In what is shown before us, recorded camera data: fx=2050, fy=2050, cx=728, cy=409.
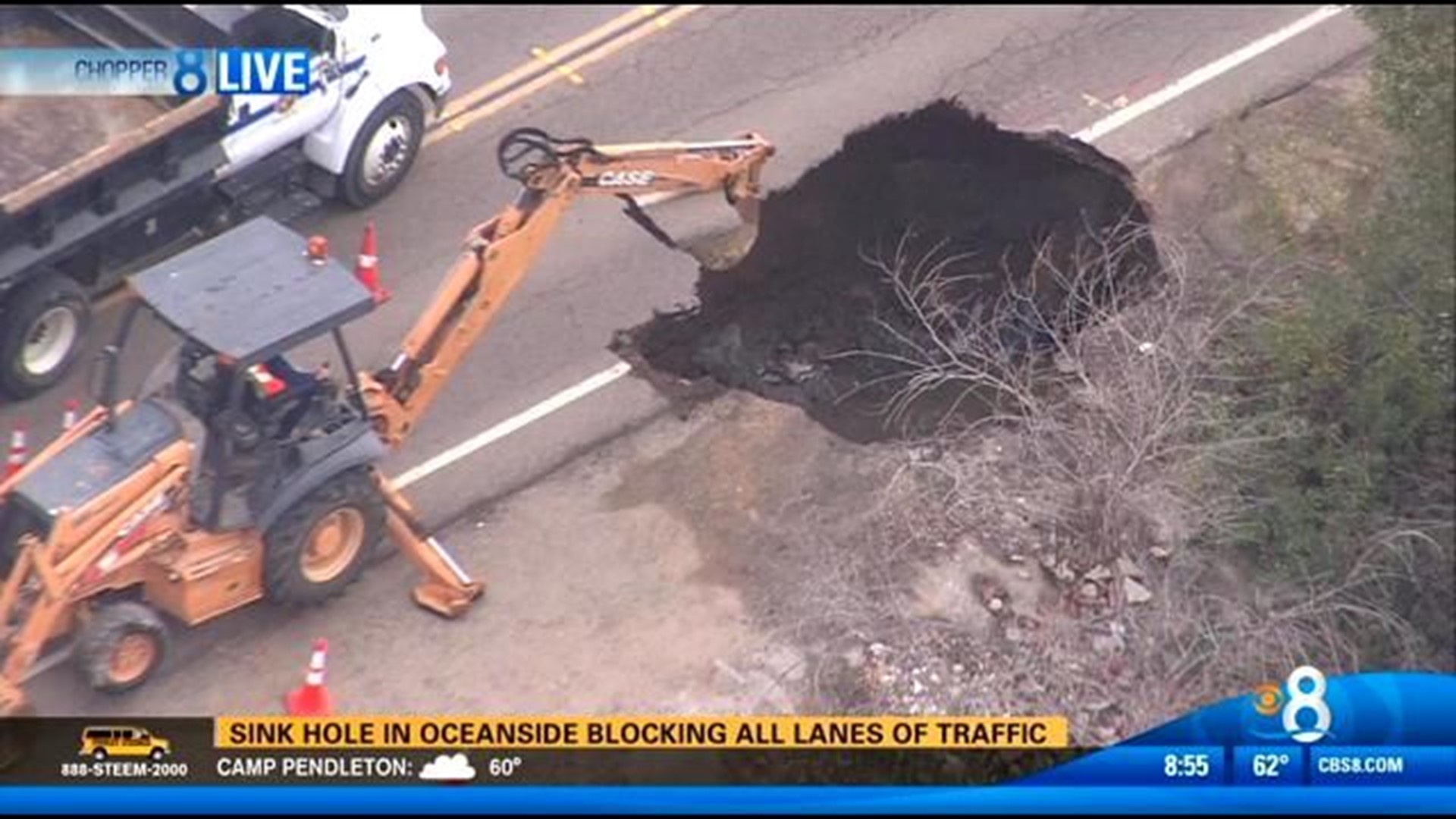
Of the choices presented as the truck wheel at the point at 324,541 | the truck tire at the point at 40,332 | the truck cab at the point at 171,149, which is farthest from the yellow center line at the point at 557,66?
the truck wheel at the point at 324,541

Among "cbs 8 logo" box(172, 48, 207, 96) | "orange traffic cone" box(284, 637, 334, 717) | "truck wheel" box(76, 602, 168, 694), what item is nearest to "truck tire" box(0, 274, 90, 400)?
"cbs 8 logo" box(172, 48, 207, 96)

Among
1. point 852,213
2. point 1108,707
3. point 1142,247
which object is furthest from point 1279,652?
point 852,213

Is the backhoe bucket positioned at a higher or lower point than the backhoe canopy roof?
lower

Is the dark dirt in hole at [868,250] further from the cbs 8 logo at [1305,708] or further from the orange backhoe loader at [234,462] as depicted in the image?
the cbs 8 logo at [1305,708]

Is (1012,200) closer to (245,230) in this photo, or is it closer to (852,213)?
(852,213)

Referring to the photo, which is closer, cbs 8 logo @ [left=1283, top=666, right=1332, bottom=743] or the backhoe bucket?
cbs 8 logo @ [left=1283, top=666, right=1332, bottom=743]

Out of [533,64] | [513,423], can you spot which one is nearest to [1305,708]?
[513,423]

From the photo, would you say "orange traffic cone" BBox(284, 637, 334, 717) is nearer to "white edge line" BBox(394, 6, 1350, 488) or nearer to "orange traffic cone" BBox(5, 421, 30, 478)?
"white edge line" BBox(394, 6, 1350, 488)
